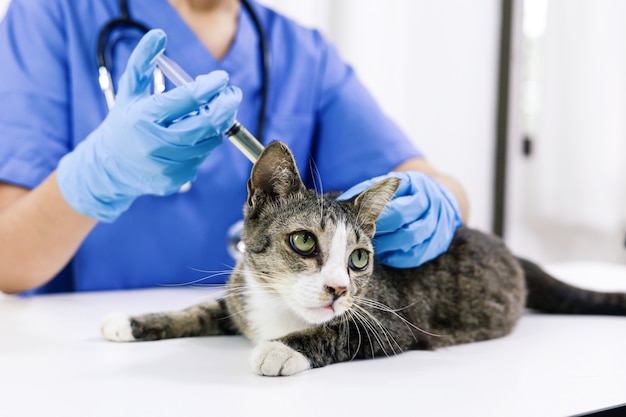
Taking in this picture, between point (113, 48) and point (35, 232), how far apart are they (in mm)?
443

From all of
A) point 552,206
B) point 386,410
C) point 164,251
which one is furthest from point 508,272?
point 552,206

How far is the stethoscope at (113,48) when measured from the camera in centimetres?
119

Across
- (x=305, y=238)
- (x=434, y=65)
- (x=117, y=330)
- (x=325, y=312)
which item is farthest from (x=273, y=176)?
(x=434, y=65)

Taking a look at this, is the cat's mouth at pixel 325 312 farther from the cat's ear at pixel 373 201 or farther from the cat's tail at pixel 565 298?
the cat's tail at pixel 565 298

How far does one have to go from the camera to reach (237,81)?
4.61ft

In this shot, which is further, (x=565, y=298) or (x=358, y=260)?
(x=565, y=298)

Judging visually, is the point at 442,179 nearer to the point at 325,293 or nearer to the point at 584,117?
the point at 325,293

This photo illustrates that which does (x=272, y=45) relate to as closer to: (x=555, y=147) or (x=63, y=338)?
(x=63, y=338)

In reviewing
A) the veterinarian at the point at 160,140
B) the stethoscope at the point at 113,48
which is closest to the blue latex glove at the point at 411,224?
the veterinarian at the point at 160,140

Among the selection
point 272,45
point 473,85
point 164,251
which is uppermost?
point 272,45

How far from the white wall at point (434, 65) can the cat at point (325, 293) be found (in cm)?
111

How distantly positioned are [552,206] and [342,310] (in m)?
1.73

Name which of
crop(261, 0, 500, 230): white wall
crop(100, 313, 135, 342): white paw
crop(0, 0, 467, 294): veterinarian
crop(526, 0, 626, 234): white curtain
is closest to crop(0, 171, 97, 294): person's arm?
crop(0, 0, 467, 294): veterinarian

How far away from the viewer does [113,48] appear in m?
1.31
